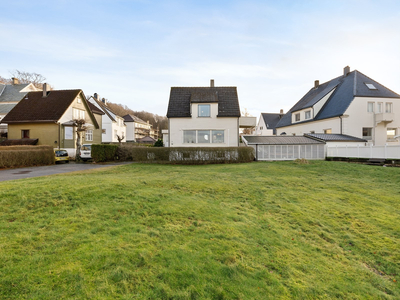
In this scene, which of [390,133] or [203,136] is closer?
[203,136]

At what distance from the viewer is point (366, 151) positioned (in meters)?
18.0

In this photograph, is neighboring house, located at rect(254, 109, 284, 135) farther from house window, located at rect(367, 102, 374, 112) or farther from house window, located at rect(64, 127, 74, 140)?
house window, located at rect(64, 127, 74, 140)

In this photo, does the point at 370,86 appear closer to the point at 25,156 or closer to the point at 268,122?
the point at 268,122

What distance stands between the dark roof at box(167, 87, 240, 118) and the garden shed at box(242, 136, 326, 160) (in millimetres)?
4340

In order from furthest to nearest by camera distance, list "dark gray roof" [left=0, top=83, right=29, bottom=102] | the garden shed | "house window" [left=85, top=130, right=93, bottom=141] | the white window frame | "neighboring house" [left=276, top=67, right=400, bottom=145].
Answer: "dark gray roof" [left=0, top=83, right=29, bottom=102] → "house window" [left=85, top=130, right=93, bottom=141] → the white window frame → "neighboring house" [left=276, top=67, right=400, bottom=145] → the garden shed

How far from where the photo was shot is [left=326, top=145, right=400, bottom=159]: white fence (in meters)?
15.8

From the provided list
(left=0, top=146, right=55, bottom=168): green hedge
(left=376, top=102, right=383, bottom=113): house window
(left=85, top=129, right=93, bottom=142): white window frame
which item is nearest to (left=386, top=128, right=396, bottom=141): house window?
(left=376, top=102, right=383, bottom=113): house window

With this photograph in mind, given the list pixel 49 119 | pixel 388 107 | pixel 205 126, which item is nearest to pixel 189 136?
pixel 205 126

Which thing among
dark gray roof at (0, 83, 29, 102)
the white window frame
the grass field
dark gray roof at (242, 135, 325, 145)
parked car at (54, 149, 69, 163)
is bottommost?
the grass field

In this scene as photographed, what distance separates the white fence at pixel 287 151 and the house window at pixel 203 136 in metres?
5.22

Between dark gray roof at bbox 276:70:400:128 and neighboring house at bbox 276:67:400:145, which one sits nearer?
neighboring house at bbox 276:67:400:145

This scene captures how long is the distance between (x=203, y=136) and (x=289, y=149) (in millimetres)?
8653

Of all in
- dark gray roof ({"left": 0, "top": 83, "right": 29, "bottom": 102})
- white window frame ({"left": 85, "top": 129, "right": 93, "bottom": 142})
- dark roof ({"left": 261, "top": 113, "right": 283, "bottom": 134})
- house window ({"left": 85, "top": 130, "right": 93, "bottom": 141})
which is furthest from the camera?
dark roof ({"left": 261, "top": 113, "right": 283, "bottom": 134})

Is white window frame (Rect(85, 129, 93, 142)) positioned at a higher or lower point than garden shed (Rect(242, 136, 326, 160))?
higher
